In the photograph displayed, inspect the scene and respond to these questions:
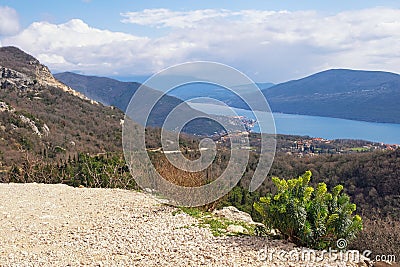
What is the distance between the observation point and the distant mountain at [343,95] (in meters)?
115

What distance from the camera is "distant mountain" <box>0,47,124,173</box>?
30922 millimetres

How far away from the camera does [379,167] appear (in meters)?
25.3

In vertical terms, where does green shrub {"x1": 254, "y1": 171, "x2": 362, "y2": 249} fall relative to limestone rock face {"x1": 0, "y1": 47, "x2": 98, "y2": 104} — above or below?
below

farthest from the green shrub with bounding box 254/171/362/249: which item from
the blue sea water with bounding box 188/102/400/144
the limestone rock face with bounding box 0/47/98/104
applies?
the blue sea water with bounding box 188/102/400/144

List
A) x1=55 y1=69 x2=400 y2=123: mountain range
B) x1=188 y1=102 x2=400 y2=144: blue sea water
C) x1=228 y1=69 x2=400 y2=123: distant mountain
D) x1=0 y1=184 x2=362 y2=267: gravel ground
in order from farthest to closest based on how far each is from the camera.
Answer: x1=228 y1=69 x2=400 y2=123: distant mountain → x1=55 y1=69 x2=400 y2=123: mountain range → x1=188 y1=102 x2=400 y2=144: blue sea water → x1=0 y1=184 x2=362 y2=267: gravel ground

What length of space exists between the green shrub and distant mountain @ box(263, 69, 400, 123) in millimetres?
107997

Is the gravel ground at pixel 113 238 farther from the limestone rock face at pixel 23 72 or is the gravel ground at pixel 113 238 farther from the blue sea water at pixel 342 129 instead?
the blue sea water at pixel 342 129

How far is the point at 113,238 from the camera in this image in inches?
235

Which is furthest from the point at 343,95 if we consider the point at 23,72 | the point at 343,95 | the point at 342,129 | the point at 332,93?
the point at 23,72

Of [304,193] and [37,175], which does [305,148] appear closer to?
[37,175]

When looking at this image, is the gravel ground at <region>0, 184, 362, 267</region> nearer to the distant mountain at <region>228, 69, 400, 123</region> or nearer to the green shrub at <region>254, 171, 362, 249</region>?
the green shrub at <region>254, 171, 362, 249</region>

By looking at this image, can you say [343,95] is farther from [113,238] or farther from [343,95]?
[113,238]

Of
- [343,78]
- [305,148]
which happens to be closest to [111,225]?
[305,148]

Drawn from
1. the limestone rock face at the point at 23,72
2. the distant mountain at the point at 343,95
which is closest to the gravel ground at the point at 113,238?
the limestone rock face at the point at 23,72
